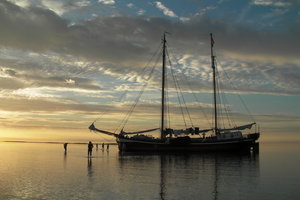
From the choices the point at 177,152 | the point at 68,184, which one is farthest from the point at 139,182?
the point at 177,152

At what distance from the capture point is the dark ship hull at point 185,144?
65.4 metres

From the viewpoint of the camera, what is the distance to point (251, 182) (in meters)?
25.8

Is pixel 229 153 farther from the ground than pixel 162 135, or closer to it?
closer to it

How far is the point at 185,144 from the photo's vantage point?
66.7 m

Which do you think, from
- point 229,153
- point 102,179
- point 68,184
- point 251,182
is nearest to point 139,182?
point 102,179

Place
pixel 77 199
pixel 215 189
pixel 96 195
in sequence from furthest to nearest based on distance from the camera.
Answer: pixel 215 189 → pixel 96 195 → pixel 77 199

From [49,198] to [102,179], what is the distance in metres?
8.16

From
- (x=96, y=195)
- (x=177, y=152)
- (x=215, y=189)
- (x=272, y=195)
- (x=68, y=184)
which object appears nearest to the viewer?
(x=96, y=195)

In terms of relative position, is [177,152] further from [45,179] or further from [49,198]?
[49,198]

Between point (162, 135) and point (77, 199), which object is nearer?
point (77, 199)

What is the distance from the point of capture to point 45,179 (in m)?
25.7

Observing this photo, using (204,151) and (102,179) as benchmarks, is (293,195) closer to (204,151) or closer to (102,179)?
(102,179)

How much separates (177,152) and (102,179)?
139 feet

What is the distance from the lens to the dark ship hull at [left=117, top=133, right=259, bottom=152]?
65.4 metres
